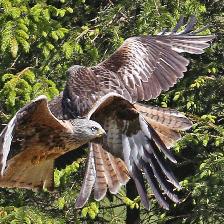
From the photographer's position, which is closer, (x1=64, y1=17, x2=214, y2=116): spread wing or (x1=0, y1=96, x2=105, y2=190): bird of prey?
(x1=0, y1=96, x2=105, y2=190): bird of prey

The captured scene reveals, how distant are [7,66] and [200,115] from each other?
203 cm

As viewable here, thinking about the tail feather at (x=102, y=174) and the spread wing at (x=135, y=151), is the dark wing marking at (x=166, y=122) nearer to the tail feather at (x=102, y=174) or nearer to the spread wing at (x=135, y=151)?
the spread wing at (x=135, y=151)

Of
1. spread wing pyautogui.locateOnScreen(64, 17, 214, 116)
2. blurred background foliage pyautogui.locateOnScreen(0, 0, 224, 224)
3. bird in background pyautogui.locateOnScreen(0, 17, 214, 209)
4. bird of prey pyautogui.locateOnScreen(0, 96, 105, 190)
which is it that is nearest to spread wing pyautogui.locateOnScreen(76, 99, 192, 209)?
bird in background pyautogui.locateOnScreen(0, 17, 214, 209)

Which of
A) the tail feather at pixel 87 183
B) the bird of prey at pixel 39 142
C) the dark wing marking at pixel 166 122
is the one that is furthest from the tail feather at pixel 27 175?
the dark wing marking at pixel 166 122

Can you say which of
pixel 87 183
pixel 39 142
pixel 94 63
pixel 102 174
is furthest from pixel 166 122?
pixel 94 63

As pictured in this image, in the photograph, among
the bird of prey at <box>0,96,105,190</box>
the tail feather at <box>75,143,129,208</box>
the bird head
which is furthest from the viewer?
the tail feather at <box>75,143,129,208</box>

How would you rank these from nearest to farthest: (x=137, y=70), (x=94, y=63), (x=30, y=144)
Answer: (x=30, y=144) < (x=137, y=70) < (x=94, y=63)

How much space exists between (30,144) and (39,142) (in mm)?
73

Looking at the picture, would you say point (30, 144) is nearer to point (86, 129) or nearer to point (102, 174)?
point (86, 129)

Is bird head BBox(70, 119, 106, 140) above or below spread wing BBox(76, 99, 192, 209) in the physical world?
above

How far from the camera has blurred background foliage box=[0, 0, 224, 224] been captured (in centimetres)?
751

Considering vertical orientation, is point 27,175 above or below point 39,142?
below

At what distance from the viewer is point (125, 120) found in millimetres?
6523

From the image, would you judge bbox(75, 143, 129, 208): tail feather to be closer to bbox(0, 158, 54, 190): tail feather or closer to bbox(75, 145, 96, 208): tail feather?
bbox(75, 145, 96, 208): tail feather
